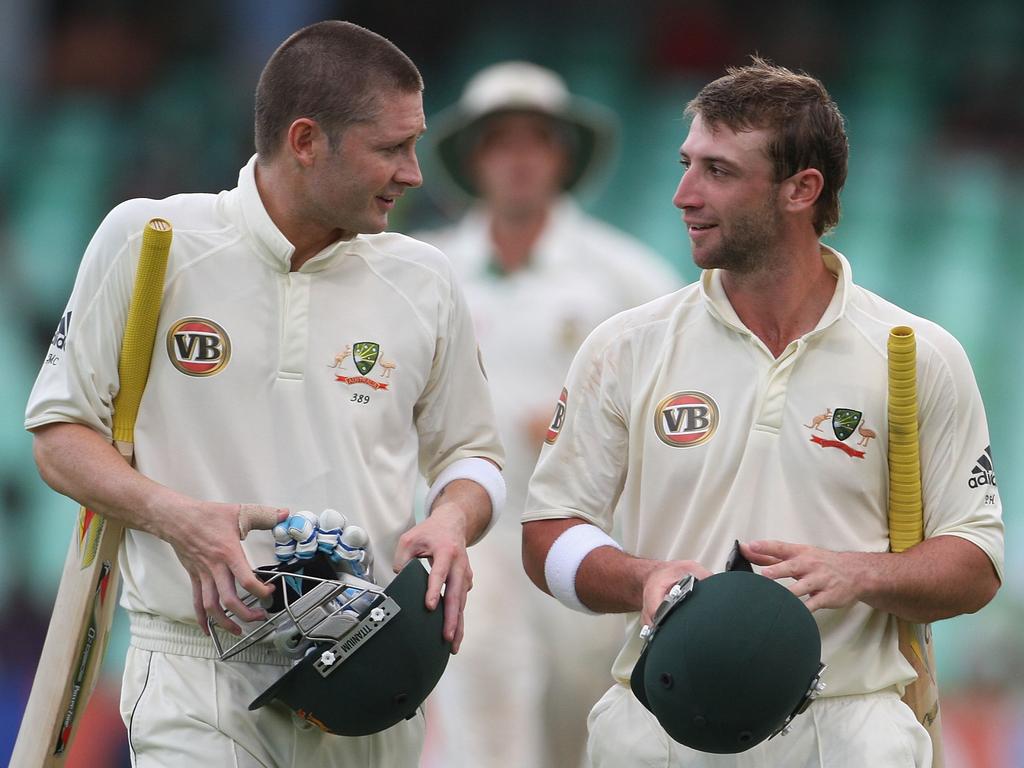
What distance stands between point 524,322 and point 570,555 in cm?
232

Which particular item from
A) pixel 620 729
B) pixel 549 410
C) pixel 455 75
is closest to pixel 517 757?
pixel 549 410

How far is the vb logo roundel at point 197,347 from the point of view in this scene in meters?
3.14

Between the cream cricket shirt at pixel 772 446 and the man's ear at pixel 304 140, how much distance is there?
2.01ft

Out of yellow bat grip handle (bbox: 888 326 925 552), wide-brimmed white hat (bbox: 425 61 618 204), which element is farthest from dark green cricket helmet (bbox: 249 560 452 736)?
wide-brimmed white hat (bbox: 425 61 618 204)

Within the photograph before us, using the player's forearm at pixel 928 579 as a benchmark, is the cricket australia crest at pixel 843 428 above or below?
above

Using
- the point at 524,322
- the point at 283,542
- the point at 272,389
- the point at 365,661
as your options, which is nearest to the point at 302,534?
the point at 283,542

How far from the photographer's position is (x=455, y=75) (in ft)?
31.3

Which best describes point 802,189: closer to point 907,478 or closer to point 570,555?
point 907,478

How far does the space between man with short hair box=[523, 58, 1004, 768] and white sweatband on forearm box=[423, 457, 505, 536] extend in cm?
7

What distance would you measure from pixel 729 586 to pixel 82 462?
42.8 inches

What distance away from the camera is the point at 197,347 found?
3.15 metres

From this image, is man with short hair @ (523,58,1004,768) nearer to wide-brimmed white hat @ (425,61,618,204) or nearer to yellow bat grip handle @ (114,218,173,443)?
yellow bat grip handle @ (114,218,173,443)

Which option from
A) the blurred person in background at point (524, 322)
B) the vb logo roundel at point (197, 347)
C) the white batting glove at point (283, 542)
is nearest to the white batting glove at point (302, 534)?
the white batting glove at point (283, 542)

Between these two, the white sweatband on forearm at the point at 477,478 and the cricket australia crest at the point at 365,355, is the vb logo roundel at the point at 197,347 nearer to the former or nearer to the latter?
the cricket australia crest at the point at 365,355
